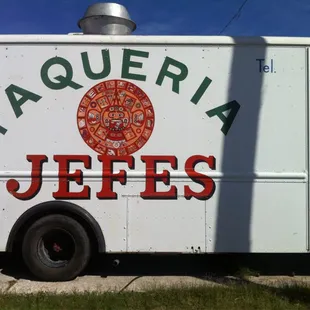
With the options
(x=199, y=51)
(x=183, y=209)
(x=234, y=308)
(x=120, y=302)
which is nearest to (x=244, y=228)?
(x=183, y=209)

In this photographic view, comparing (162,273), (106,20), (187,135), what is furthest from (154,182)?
(106,20)

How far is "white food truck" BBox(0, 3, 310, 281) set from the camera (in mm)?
5543

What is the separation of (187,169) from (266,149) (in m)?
0.96

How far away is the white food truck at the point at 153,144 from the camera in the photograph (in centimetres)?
554

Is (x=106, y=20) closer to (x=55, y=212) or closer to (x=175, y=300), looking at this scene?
(x=55, y=212)

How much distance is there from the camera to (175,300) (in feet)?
15.9

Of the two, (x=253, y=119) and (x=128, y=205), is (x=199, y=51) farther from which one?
(x=128, y=205)

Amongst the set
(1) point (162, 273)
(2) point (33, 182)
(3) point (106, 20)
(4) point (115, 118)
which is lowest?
(1) point (162, 273)

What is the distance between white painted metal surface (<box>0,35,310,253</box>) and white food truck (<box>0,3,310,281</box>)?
12 mm

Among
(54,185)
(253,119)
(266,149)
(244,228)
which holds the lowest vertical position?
(244,228)

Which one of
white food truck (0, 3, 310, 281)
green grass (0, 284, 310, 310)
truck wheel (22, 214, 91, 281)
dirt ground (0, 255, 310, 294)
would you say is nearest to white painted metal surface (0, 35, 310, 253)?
white food truck (0, 3, 310, 281)

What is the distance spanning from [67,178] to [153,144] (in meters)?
1.08

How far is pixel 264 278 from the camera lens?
19.5 ft

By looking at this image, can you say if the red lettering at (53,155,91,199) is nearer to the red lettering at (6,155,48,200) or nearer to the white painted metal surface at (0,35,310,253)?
the white painted metal surface at (0,35,310,253)
